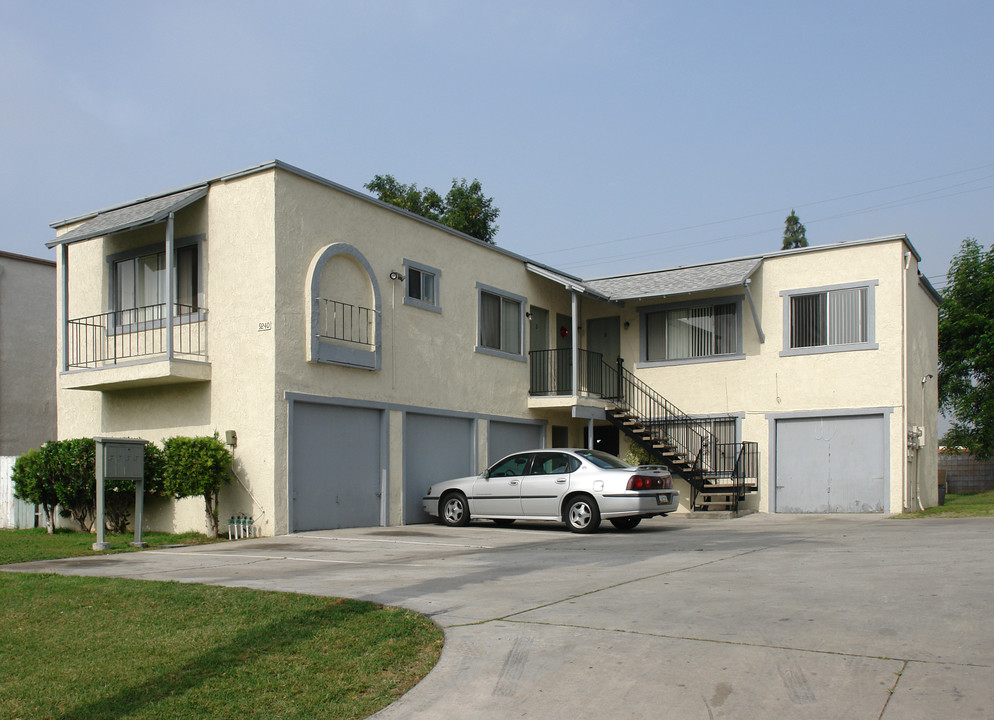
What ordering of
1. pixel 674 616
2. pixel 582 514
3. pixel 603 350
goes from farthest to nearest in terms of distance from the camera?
pixel 603 350 < pixel 582 514 < pixel 674 616

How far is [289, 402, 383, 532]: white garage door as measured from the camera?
1562 centimetres

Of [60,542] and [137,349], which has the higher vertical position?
[137,349]

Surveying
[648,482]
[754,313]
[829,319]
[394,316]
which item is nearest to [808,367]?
[829,319]

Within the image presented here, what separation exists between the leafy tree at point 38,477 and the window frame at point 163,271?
262 cm

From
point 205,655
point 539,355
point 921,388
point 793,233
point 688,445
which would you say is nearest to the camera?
point 205,655

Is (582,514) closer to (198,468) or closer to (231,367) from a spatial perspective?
(198,468)

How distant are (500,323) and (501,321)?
7cm

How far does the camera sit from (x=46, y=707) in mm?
5227

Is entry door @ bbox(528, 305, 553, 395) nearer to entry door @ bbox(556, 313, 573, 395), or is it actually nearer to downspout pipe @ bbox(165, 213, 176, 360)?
entry door @ bbox(556, 313, 573, 395)

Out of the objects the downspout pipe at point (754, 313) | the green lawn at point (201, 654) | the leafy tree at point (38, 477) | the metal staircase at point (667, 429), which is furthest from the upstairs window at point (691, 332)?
the green lawn at point (201, 654)

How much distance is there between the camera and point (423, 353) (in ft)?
61.3

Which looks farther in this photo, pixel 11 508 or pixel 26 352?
pixel 26 352

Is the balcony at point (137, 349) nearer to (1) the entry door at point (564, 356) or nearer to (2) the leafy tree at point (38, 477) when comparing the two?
(2) the leafy tree at point (38, 477)

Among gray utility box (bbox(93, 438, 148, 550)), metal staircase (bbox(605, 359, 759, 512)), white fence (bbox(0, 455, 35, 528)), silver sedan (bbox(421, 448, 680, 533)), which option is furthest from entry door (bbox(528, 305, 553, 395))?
white fence (bbox(0, 455, 35, 528))
